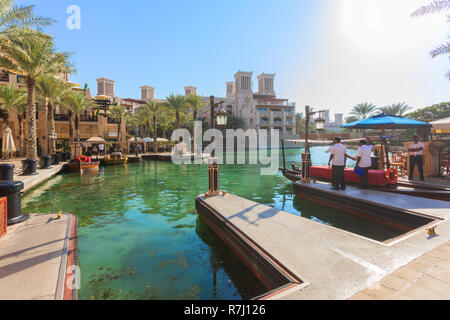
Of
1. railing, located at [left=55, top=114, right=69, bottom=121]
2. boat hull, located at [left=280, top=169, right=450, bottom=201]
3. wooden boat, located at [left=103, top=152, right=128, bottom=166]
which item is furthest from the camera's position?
railing, located at [left=55, top=114, right=69, bottom=121]

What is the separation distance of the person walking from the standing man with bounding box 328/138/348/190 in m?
0.51

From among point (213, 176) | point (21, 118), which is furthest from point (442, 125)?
point (21, 118)

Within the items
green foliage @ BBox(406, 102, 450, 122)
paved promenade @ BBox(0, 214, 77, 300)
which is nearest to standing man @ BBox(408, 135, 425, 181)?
paved promenade @ BBox(0, 214, 77, 300)

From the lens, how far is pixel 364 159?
8.07 m

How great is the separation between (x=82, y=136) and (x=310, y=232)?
1524 inches

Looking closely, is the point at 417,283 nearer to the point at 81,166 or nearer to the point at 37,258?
the point at 37,258

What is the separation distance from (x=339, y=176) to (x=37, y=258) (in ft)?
27.5

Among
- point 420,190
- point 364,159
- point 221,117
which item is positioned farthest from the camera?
point 364,159

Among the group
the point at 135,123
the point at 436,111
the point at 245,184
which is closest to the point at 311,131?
the point at 436,111

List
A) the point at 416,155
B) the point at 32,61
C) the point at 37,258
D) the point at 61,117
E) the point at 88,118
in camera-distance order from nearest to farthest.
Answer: the point at 37,258 → the point at 416,155 → the point at 32,61 → the point at 61,117 → the point at 88,118

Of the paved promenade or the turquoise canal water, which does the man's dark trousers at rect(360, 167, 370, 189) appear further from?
the paved promenade

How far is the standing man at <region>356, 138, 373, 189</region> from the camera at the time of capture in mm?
7957

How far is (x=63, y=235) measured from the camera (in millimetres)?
4578
